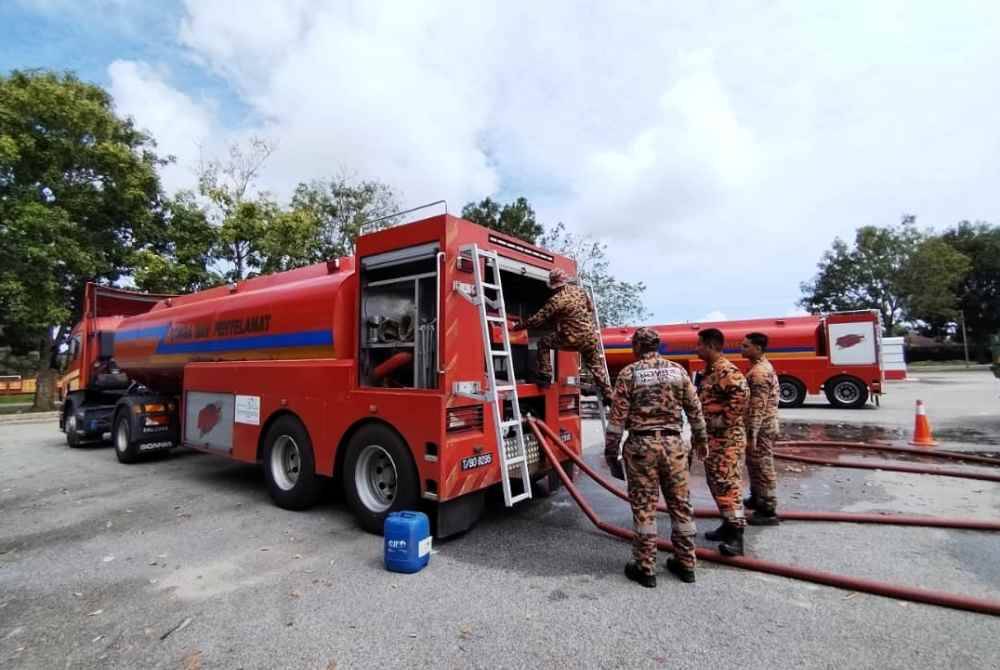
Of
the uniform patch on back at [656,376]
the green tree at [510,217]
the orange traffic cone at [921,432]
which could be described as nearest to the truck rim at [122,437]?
the uniform patch on back at [656,376]

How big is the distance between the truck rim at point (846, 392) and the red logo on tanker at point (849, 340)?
3.48 ft

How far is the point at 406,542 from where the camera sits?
3842 mm

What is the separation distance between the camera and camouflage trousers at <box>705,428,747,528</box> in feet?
13.8

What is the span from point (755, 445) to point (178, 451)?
1022cm

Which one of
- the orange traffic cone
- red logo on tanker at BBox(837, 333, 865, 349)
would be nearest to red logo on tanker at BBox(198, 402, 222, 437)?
the orange traffic cone

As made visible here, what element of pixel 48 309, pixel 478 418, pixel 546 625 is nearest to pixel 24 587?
pixel 478 418

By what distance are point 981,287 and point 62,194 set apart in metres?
62.1

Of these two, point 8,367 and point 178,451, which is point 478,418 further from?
point 8,367

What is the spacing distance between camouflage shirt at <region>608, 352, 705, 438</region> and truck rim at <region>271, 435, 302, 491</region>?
382 centimetres

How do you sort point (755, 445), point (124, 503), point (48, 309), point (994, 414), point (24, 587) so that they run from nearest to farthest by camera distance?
point (24, 587)
point (755, 445)
point (124, 503)
point (994, 414)
point (48, 309)

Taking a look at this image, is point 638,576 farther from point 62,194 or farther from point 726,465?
point 62,194

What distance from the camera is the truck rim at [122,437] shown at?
8686mm

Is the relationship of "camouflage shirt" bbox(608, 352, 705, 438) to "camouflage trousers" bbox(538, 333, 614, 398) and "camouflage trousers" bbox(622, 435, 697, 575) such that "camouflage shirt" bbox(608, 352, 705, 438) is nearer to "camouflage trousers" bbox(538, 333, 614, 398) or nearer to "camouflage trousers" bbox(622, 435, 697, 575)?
"camouflage trousers" bbox(622, 435, 697, 575)

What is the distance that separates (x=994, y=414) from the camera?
1258 centimetres
